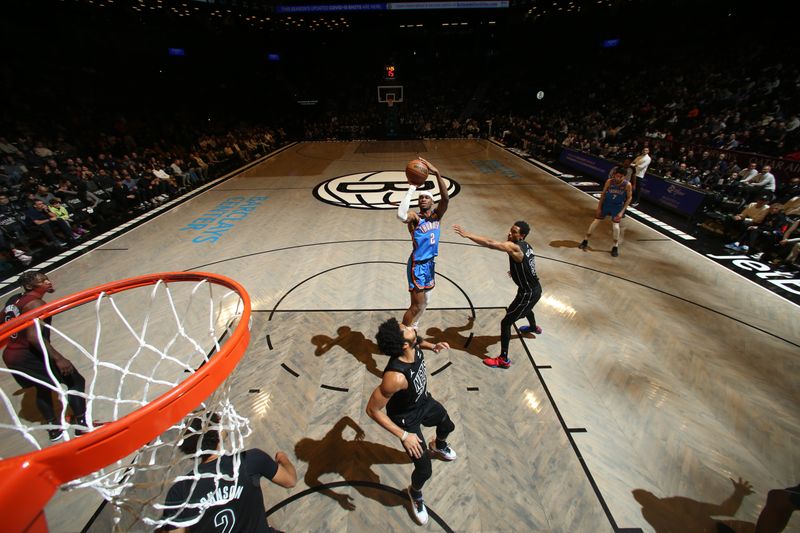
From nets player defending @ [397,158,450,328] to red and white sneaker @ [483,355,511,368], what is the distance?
115 centimetres

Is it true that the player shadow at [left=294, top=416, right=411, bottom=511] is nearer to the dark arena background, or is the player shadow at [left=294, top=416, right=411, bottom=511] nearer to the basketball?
the dark arena background

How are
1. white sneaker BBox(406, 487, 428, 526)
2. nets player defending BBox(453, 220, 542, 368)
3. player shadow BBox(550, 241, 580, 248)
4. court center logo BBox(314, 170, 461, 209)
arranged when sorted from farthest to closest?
court center logo BBox(314, 170, 461, 209)
player shadow BBox(550, 241, 580, 248)
nets player defending BBox(453, 220, 542, 368)
white sneaker BBox(406, 487, 428, 526)

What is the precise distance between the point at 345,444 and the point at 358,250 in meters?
4.83

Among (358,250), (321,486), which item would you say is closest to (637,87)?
(358,250)

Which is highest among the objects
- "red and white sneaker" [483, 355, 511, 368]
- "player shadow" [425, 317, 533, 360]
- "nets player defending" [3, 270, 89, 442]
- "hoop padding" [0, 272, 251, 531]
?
"hoop padding" [0, 272, 251, 531]

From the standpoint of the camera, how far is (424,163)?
4.16 m

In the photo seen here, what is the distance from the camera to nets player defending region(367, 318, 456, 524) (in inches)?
99.7

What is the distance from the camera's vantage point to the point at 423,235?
4383mm

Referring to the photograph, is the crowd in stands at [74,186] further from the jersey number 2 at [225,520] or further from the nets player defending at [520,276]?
the nets player defending at [520,276]

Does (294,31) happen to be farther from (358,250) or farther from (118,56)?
(358,250)

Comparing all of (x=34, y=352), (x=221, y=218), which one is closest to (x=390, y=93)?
(x=221, y=218)

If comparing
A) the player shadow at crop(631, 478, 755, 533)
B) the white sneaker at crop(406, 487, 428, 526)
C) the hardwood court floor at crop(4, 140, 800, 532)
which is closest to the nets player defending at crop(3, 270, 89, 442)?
the hardwood court floor at crop(4, 140, 800, 532)

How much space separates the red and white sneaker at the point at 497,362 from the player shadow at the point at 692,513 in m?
1.72

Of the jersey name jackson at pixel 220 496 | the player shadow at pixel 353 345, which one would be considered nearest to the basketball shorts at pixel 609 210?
the player shadow at pixel 353 345
